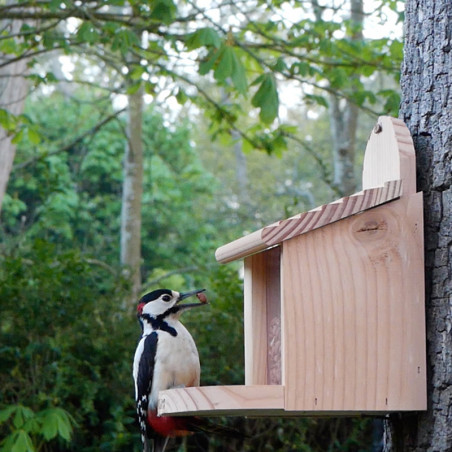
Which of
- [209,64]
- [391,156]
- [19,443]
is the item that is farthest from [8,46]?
[391,156]

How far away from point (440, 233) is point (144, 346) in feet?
4.64

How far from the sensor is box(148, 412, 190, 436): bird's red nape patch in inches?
123

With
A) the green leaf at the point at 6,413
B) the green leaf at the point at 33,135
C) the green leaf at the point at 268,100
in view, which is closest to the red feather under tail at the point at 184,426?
the green leaf at the point at 6,413

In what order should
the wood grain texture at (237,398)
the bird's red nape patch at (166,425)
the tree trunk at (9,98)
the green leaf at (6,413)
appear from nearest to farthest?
the wood grain texture at (237,398) < the bird's red nape patch at (166,425) < the green leaf at (6,413) < the tree trunk at (9,98)

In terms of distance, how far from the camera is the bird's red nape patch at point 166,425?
3114mm

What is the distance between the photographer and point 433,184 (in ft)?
7.40

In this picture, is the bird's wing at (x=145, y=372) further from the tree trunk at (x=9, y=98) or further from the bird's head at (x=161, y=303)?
the tree trunk at (x=9, y=98)

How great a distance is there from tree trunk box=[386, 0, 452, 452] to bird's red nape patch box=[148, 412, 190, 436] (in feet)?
3.18

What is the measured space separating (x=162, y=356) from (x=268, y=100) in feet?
6.85

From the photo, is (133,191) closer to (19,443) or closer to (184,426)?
(19,443)

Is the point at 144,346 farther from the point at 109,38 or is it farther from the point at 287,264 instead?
the point at 109,38

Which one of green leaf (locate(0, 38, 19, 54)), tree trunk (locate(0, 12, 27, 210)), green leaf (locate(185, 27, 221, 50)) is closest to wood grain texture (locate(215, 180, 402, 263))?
green leaf (locate(185, 27, 221, 50))

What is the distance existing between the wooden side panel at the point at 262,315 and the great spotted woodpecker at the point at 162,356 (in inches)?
26.1

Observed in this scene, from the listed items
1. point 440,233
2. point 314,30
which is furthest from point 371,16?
point 440,233
